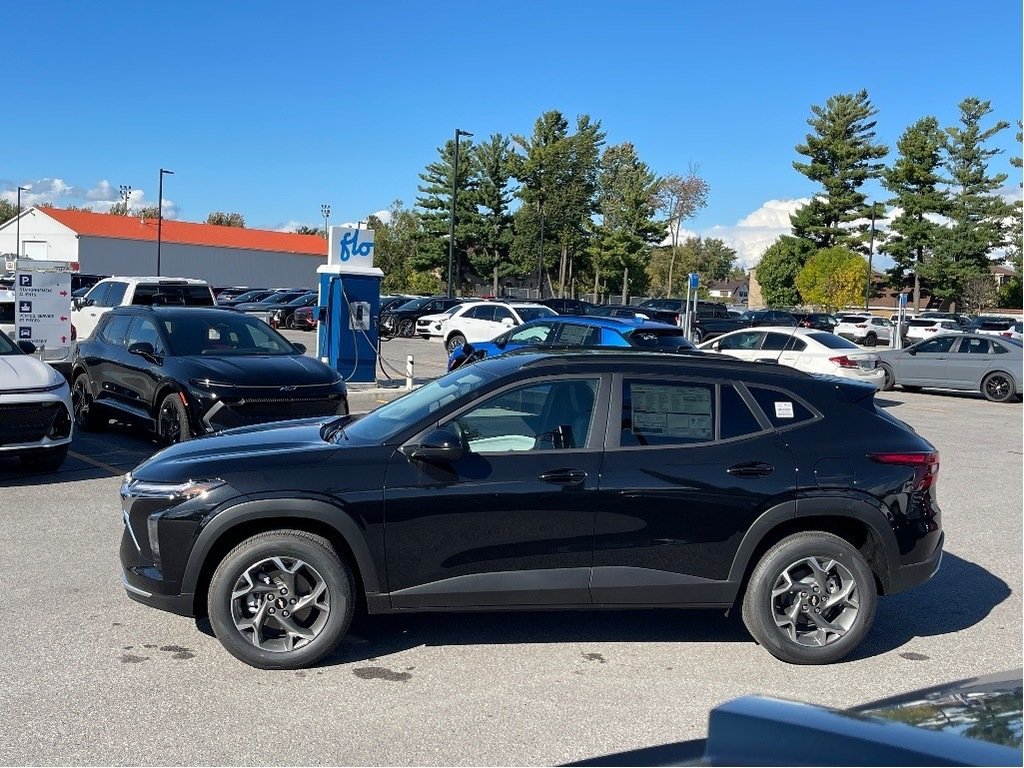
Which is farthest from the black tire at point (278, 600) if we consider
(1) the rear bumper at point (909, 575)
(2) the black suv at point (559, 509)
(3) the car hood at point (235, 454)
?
(1) the rear bumper at point (909, 575)

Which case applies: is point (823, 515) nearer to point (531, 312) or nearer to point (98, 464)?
point (98, 464)

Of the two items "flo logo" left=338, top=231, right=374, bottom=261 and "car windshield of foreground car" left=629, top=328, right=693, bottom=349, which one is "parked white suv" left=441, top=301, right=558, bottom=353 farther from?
"car windshield of foreground car" left=629, top=328, right=693, bottom=349

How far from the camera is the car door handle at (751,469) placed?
5426 millimetres

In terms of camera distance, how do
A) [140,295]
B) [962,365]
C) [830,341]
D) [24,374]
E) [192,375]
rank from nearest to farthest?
[24,374] < [192,375] < [140,295] < [830,341] < [962,365]

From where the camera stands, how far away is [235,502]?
5090 millimetres

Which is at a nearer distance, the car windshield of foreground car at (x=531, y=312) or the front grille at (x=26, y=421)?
the front grille at (x=26, y=421)

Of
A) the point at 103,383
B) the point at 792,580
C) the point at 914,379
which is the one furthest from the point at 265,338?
the point at 914,379

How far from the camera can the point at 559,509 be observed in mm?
5230

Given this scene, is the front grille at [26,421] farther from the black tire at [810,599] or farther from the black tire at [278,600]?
the black tire at [810,599]

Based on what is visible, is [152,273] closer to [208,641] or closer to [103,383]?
[103,383]

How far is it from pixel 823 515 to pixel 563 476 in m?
1.47

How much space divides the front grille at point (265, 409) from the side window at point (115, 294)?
9.35 m

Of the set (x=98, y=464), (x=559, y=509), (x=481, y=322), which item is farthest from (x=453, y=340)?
(x=559, y=509)

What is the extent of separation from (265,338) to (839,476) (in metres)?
8.27
